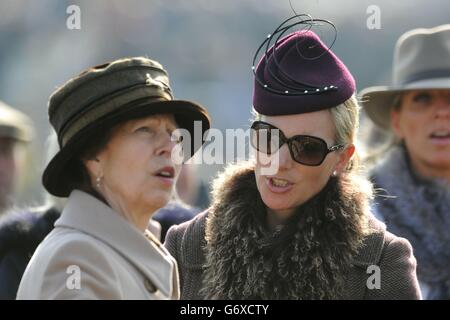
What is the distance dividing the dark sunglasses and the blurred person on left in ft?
9.65

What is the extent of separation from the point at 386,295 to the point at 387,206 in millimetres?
1486

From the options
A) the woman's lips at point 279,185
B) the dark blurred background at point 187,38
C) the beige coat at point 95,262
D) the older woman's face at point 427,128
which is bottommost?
the beige coat at point 95,262

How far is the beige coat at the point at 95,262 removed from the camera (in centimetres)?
285

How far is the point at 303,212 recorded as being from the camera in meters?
3.45

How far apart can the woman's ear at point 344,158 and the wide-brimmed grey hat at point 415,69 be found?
165 cm

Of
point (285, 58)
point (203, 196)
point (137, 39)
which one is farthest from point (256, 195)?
point (137, 39)

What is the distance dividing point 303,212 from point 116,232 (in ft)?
2.26

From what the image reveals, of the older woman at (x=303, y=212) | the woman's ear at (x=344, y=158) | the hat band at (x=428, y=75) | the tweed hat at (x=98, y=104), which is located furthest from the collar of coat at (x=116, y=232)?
the hat band at (x=428, y=75)

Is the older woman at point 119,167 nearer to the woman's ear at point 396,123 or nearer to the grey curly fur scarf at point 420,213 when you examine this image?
the grey curly fur scarf at point 420,213

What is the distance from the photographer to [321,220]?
11.3ft

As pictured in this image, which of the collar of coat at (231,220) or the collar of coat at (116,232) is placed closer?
the collar of coat at (116,232)

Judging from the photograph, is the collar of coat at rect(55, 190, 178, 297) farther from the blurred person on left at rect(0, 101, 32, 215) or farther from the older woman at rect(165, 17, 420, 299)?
the blurred person on left at rect(0, 101, 32, 215)

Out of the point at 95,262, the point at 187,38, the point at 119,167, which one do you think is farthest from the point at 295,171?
the point at 187,38

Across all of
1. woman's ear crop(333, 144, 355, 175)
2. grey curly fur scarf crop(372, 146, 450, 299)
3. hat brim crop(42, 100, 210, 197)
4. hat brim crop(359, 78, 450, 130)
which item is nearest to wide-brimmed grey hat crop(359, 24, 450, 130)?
hat brim crop(359, 78, 450, 130)
